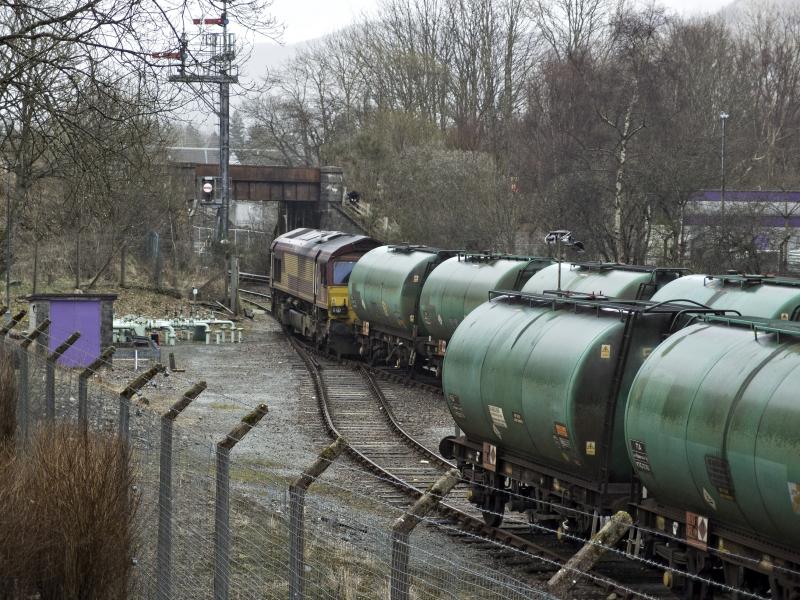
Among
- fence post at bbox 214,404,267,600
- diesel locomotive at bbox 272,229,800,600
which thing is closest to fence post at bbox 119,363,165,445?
fence post at bbox 214,404,267,600

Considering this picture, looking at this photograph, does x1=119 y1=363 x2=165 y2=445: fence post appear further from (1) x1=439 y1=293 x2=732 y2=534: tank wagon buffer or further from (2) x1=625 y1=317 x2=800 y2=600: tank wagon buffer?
(1) x1=439 y1=293 x2=732 y2=534: tank wagon buffer

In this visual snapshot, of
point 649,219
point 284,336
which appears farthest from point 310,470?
point 649,219

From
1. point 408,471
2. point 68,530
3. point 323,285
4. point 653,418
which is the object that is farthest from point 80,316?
point 68,530

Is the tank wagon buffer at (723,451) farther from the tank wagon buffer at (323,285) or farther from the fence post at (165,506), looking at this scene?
the tank wagon buffer at (323,285)

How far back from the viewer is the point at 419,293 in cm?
2806

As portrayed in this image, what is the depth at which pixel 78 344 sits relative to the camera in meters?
26.4

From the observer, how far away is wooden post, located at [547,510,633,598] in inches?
203

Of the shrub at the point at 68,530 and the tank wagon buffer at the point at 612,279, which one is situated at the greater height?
the tank wagon buffer at the point at 612,279

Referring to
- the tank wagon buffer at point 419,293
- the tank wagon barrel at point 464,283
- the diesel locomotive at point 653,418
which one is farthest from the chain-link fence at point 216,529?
the tank wagon buffer at point 419,293

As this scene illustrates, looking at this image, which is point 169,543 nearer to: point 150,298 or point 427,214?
point 150,298

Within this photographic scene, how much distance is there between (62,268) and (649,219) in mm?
22975

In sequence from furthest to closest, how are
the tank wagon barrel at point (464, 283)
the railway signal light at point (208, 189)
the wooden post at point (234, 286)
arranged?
the railway signal light at point (208, 189), the wooden post at point (234, 286), the tank wagon barrel at point (464, 283)

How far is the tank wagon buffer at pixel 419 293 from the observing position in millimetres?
24109

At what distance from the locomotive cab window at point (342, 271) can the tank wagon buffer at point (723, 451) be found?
2320cm
